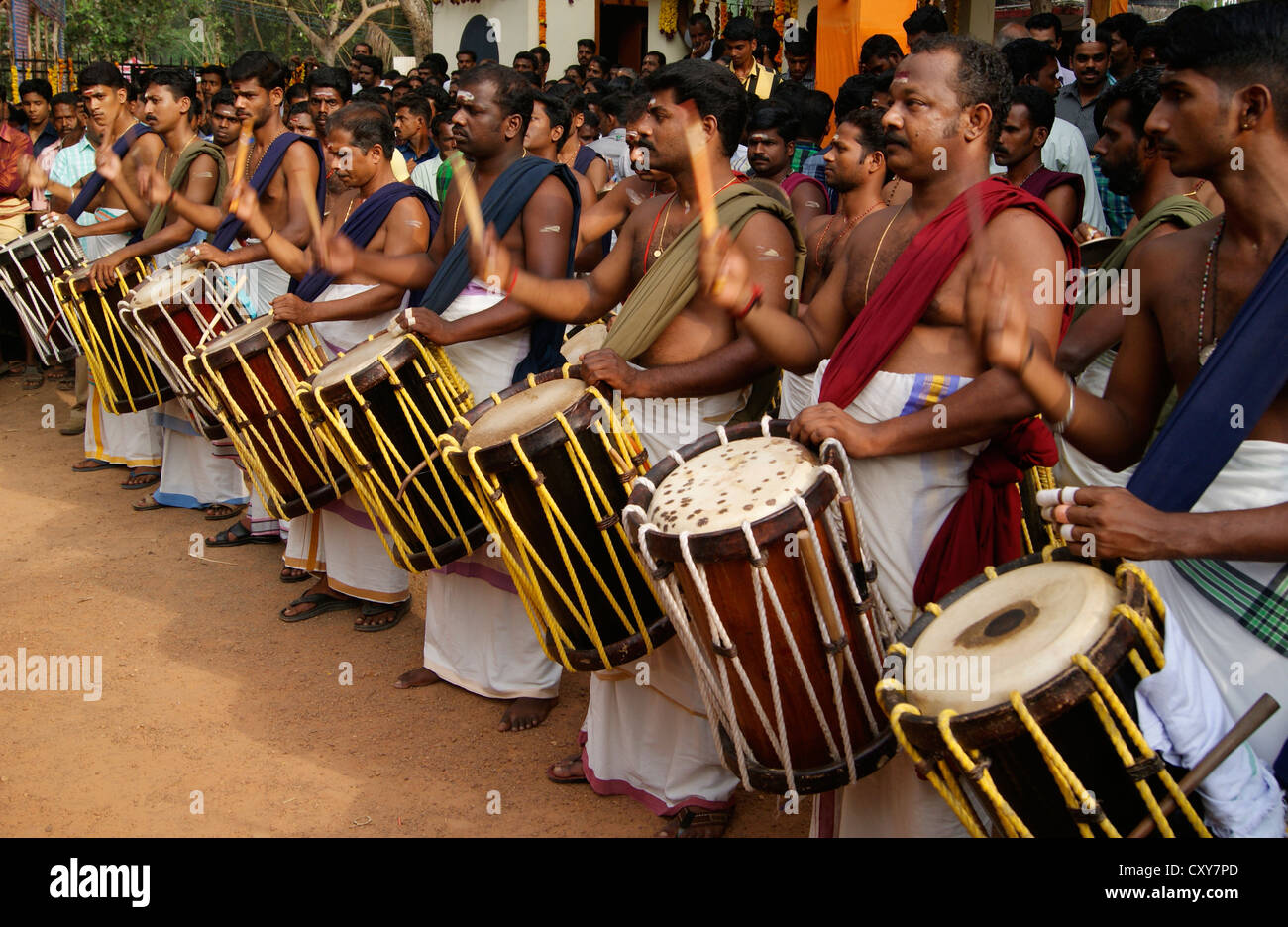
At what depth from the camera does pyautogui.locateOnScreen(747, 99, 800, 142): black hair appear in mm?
5699

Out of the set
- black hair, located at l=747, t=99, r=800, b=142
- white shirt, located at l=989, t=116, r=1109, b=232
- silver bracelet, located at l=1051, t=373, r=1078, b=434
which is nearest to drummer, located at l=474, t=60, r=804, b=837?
silver bracelet, located at l=1051, t=373, r=1078, b=434

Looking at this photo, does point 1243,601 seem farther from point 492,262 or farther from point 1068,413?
point 492,262

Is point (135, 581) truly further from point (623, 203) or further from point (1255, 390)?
point (1255, 390)

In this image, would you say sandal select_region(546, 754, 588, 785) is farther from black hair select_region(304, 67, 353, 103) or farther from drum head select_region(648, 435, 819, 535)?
black hair select_region(304, 67, 353, 103)

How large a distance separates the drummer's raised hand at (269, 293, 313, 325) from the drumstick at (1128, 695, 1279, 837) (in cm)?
415

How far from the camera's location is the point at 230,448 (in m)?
6.73

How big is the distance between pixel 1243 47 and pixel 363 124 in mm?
4023

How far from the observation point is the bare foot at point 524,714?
4.49 metres

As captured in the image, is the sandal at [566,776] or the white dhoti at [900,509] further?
the sandal at [566,776]

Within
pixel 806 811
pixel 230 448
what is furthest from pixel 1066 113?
pixel 230 448

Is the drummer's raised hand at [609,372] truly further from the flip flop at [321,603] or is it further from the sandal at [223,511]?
the sandal at [223,511]

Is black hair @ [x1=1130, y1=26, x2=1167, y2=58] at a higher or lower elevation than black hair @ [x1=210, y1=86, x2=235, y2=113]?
higher

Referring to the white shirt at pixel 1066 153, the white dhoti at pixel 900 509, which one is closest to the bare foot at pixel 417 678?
the white dhoti at pixel 900 509

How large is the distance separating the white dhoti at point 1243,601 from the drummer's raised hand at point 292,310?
3980 mm
